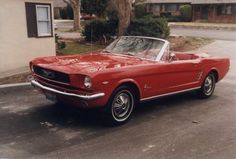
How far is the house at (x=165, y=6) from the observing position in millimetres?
51062

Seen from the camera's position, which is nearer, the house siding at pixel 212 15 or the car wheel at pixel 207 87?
the car wheel at pixel 207 87

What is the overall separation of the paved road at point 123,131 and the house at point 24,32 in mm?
3423

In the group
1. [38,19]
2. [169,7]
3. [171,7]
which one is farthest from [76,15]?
[169,7]

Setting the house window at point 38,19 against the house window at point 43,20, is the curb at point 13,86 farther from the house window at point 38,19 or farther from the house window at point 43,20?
the house window at point 43,20

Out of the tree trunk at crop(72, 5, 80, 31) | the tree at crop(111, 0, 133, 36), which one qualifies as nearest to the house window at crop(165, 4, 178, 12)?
the tree trunk at crop(72, 5, 80, 31)

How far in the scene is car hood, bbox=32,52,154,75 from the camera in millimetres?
5520

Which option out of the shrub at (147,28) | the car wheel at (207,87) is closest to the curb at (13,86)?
the car wheel at (207,87)

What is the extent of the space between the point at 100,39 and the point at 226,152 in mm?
13788

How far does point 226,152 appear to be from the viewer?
192 inches

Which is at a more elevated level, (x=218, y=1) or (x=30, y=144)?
(x=218, y=1)

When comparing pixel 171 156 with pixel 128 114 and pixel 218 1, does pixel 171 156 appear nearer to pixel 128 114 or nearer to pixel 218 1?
pixel 128 114

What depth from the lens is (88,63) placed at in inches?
235

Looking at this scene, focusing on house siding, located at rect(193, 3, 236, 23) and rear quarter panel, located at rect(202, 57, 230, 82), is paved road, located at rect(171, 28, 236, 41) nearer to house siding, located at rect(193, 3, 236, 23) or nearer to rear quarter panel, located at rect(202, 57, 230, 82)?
rear quarter panel, located at rect(202, 57, 230, 82)

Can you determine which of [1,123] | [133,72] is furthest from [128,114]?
[1,123]
